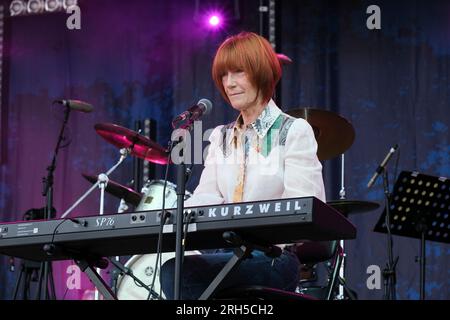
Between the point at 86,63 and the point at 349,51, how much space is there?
219cm

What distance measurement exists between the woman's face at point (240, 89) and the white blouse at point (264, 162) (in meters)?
0.07

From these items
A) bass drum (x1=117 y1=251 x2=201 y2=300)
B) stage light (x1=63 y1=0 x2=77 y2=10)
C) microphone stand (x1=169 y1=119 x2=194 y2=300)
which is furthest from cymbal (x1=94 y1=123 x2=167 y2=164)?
microphone stand (x1=169 y1=119 x2=194 y2=300)

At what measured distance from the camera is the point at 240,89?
2.87m

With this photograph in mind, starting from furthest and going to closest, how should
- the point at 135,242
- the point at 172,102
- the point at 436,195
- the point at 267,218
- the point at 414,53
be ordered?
the point at 172,102 < the point at 414,53 < the point at 436,195 < the point at 135,242 < the point at 267,218

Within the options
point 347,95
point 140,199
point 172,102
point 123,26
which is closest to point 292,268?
point 140,199

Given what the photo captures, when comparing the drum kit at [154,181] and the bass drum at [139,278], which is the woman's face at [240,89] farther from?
the bass drum at [139,278]

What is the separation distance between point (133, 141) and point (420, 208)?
1.89 metres

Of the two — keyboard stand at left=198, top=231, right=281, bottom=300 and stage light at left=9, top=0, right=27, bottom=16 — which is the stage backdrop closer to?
stage light at left=9, top=0, right=27, bottom=16

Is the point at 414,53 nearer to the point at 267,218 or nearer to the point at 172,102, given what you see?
the point at 172,102

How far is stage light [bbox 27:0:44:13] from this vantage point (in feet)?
22.2

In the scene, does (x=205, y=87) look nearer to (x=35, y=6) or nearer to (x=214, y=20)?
(x=214, y=20)

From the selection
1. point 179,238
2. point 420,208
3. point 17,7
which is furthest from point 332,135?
point 17,7

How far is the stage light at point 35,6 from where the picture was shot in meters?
6.76

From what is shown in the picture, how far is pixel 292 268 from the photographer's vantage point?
2619 mm
